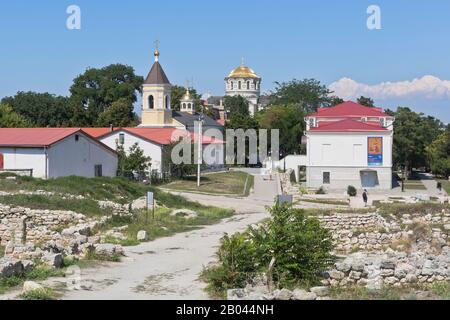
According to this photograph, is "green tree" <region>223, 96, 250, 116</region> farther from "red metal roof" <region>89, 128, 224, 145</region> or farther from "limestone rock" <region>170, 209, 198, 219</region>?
"limestone rock" <region>170, 209, 198, 219</region>

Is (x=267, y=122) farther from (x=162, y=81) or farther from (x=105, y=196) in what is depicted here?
(x=105, y=196)

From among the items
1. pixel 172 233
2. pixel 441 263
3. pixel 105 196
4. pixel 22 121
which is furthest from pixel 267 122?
pixel 441 263

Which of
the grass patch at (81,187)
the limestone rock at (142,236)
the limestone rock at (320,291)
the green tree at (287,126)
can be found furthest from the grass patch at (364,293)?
the green tree at (287,126)

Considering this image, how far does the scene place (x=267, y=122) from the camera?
9362 cm

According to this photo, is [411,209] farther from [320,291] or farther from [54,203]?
→ [320,291]

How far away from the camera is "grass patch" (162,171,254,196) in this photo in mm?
52656

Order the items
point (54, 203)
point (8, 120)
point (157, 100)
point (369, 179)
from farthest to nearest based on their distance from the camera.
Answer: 1. point (157, 100)
2. point (8, 120)
3. point (369, 179)
4. point (54, 203)

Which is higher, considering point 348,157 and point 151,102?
point 151,102

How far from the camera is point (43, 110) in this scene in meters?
99.7

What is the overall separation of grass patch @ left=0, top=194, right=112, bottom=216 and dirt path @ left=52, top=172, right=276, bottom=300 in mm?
4631

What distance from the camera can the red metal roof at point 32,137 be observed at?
43906 mm

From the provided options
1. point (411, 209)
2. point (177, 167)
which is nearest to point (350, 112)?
point (177, 167)

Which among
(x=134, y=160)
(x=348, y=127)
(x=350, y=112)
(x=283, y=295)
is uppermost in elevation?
(x=350, y=112)

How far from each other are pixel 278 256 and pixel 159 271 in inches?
141
